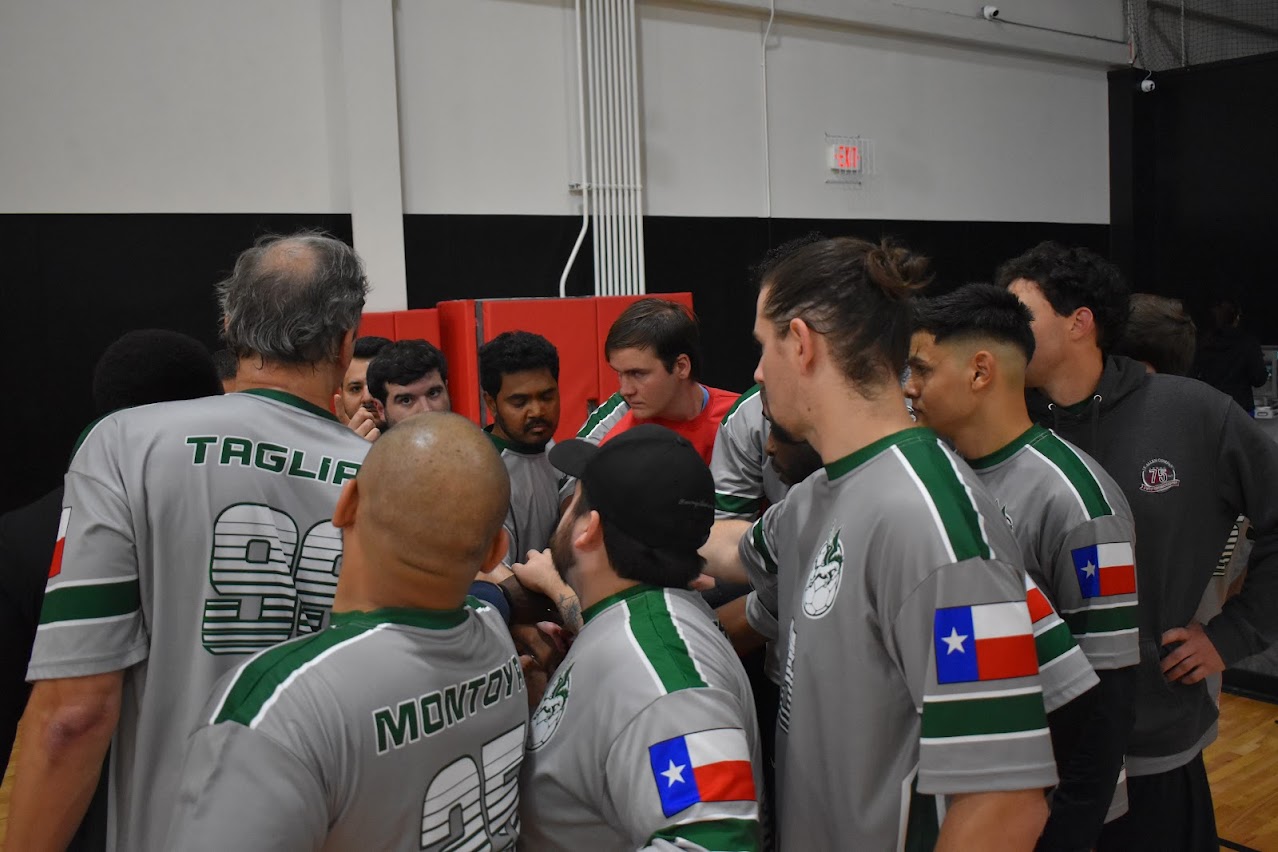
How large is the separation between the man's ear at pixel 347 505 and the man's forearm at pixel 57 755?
0.50 metres

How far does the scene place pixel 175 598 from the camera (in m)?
1.56

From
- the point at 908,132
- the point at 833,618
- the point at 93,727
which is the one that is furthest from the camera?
the point at 908,132

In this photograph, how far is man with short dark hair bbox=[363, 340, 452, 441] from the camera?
10.9 feet

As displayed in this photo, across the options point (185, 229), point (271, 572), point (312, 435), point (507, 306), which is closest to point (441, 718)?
point (271, 572)

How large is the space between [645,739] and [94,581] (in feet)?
2.75

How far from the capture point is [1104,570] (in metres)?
1.88

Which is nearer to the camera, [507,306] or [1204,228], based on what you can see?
[507,306]

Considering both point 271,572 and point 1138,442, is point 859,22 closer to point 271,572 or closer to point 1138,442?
point 1138,442

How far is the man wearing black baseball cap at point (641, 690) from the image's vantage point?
4.18 feet

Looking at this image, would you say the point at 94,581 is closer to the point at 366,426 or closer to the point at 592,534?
the point at 592,534

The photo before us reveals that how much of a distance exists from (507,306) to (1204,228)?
8431 mm

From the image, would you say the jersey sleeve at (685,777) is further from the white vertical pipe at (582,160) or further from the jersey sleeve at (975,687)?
the white vertical pipe at (582,160)

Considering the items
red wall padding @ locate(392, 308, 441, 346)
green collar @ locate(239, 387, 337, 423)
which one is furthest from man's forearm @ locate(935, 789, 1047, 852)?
red wall padding @ locate(392, 308, 441, 346)

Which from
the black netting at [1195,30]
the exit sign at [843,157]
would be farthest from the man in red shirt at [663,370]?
the black netting at [1195,30]
